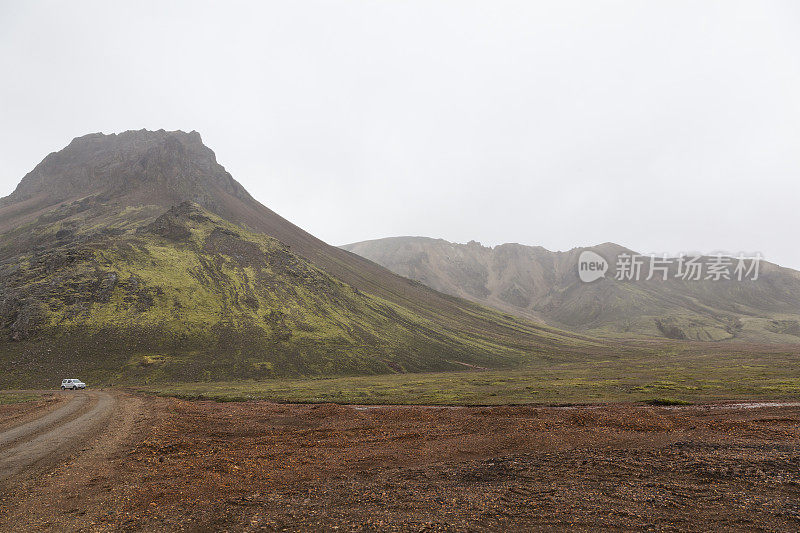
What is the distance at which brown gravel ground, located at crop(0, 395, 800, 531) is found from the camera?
586 inches

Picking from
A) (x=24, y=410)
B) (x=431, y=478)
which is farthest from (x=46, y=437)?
(x=431, y=478)

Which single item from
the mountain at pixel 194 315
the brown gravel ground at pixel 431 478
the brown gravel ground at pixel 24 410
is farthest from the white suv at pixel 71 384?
the brown gravel ground at pixel 431 478

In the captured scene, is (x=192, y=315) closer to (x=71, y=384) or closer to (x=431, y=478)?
(x=71, y=384)

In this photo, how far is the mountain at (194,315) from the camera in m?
86.4

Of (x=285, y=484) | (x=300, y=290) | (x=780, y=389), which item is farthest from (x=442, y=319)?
Answer: (x=285, y=484)

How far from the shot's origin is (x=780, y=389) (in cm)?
5372

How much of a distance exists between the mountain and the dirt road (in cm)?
4737

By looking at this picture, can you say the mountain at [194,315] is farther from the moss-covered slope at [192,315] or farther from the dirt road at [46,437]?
the dirt road at [46,437]

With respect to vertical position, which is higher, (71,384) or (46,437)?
(46,437)

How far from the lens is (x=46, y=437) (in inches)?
1113

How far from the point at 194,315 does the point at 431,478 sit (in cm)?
11473

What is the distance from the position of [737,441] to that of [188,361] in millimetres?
103192

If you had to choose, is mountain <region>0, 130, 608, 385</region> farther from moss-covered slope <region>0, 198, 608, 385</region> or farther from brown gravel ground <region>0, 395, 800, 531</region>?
brown gravel ground <region>0, 395, 800, 531</region>

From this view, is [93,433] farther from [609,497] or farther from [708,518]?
[708,518]
